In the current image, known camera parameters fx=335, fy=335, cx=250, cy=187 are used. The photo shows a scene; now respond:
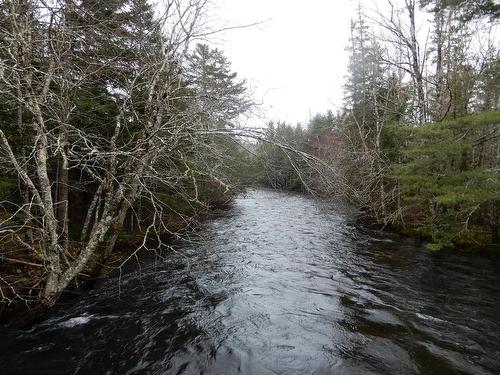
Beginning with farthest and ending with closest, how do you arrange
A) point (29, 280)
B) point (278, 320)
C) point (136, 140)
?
point (136, 140)
point (29, 280)
point (278, 320)

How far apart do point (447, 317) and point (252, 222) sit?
440 inches

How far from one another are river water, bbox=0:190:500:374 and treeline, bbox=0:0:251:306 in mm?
1056

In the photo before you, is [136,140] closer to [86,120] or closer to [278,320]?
[86,120]

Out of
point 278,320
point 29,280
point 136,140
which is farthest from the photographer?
point 136,140

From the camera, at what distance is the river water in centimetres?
498

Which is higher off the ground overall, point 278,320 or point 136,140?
point 136,140

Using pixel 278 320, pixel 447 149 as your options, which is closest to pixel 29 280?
pixel 278 320

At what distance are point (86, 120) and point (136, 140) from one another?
1.50 metres

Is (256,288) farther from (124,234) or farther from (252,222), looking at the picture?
(252,222)

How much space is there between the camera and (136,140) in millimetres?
8484

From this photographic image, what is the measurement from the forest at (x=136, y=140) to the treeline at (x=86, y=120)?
5cm

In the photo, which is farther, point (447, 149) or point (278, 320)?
point (447, 149)

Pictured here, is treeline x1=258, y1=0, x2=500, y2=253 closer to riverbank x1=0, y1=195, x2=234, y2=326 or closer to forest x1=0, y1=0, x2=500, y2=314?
forest x1=0, y1=0, x2=500, y2=314

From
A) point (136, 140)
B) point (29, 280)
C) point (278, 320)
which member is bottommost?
point (278, 320)
